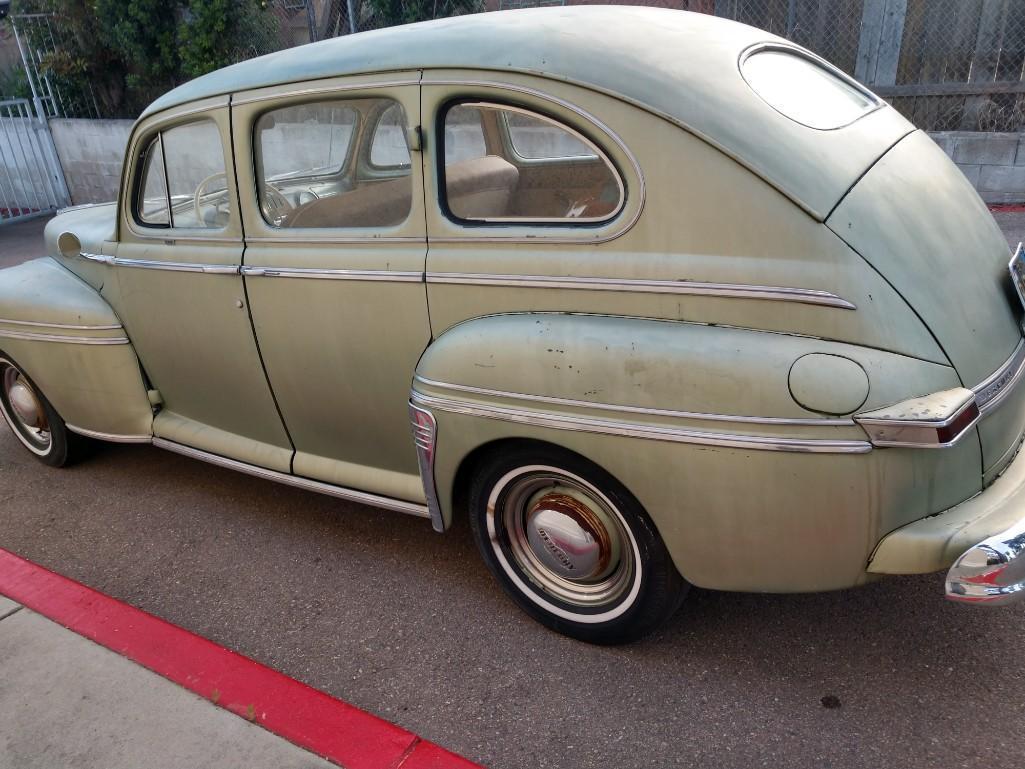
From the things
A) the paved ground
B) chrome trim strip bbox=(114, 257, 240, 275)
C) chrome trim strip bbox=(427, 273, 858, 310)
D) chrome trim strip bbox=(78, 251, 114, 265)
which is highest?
chrome trim strip bbox=(427, 273, 858, 310)

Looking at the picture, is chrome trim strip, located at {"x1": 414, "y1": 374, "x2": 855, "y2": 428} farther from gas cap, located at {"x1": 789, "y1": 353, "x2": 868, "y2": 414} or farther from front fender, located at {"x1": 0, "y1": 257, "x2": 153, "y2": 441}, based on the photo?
front fender, located at {"x1": 0, "y1": 257, "x2": 153, "y2": 441}

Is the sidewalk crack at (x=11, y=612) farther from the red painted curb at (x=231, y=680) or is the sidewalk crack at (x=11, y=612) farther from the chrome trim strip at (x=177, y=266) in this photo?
the chrome trim strip at (x=177, y=266)

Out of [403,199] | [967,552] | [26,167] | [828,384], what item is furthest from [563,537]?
[26,167]

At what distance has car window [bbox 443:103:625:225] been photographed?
2463mm

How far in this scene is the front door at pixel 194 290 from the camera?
3273 millimetres

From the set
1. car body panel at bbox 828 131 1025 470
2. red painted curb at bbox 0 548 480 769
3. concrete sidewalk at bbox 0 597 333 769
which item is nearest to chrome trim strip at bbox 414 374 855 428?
car body panel at bbox 828 131 1025 470

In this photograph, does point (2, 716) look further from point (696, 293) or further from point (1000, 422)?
point (1000, 422)

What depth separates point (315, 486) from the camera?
130 inches

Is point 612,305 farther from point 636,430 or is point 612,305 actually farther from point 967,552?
point 967,552

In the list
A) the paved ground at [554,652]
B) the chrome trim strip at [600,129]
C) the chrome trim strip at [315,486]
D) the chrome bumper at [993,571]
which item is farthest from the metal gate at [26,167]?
the chrome bumper at [993,571]

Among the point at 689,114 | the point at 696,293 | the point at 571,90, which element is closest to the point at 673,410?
the point at 696,293

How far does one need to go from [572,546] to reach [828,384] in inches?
39.3

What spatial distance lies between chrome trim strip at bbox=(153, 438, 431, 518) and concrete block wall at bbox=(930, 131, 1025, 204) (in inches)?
260

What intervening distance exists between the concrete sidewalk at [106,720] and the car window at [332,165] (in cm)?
170
